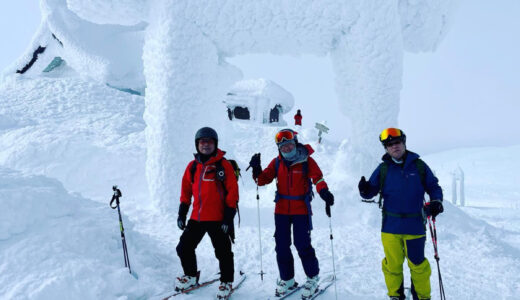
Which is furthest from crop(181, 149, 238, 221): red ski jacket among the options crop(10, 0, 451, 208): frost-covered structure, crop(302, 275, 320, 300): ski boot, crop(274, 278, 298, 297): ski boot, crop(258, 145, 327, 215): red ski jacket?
crop(10, 0, 451, 208): frost-covered structure

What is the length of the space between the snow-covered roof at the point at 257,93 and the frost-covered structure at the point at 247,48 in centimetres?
1300

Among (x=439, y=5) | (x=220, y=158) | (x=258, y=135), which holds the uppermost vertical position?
(x=439, y=5)

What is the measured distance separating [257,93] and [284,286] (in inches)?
676

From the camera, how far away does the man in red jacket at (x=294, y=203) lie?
3023 millimetres

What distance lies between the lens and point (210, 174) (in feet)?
9.87

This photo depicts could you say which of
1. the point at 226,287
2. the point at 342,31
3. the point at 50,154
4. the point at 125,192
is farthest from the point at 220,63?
the point at 50,154

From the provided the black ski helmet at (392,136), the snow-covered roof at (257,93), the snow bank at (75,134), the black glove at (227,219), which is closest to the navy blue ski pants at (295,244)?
the black glove at (227,219)

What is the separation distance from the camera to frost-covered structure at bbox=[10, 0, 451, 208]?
5.89m

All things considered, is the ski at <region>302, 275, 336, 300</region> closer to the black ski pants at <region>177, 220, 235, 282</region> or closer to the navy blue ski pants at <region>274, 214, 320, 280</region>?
the navy blue ski pants at <region>274, 214, 320, 280</region>

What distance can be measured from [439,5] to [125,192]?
825 cm

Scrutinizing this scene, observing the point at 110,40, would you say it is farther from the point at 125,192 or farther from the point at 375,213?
the point at 375,213

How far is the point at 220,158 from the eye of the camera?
9.94 feet

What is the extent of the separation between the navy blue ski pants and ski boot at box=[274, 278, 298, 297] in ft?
0.13

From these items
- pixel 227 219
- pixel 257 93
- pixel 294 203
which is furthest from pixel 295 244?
pixel 257 93
